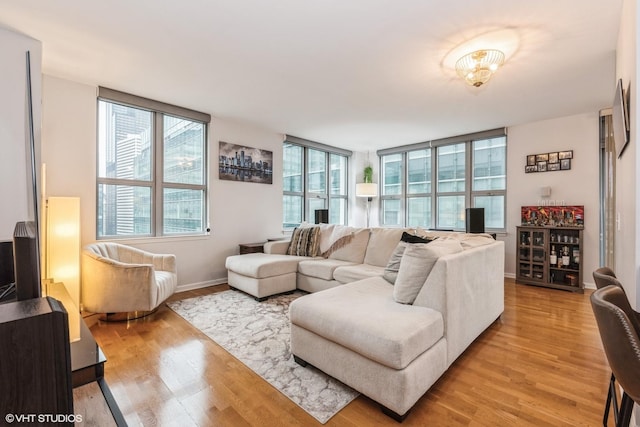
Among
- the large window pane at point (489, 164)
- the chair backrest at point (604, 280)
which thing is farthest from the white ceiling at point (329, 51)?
the chair backrest at point (604, 280)

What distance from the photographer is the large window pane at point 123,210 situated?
3.39m

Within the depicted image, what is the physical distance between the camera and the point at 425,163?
19.6 ft

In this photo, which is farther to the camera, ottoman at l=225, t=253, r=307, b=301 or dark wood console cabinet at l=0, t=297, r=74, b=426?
ottoman at l=225, t=253, r=307, b=301

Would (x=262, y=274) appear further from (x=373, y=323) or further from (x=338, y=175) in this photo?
(x=338, y=175)

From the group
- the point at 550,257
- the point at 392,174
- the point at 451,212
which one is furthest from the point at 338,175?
the point at 550,257

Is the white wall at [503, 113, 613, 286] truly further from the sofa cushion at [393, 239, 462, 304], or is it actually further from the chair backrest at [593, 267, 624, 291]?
the chair backrest at [593, 267, 624, 291]

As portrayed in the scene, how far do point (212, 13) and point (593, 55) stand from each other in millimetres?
3182

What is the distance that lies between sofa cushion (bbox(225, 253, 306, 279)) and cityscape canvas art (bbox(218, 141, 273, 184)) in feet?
4.45

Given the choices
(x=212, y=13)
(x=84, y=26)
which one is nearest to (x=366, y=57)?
(x=212, y=13)

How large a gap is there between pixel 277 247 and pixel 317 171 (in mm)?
2351

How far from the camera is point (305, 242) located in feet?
13.7

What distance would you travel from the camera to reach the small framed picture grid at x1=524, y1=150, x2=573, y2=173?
13.9 feet

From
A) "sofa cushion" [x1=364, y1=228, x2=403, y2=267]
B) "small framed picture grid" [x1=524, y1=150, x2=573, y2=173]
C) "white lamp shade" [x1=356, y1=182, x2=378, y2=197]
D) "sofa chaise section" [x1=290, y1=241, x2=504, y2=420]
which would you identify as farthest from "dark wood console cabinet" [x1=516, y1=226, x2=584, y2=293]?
"white lamp shade" [x1=356, y1=182, x2=378, y2=197]

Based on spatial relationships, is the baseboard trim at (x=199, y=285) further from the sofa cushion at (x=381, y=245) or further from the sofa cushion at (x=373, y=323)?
the sofa cushion at (x=373, y=323)
